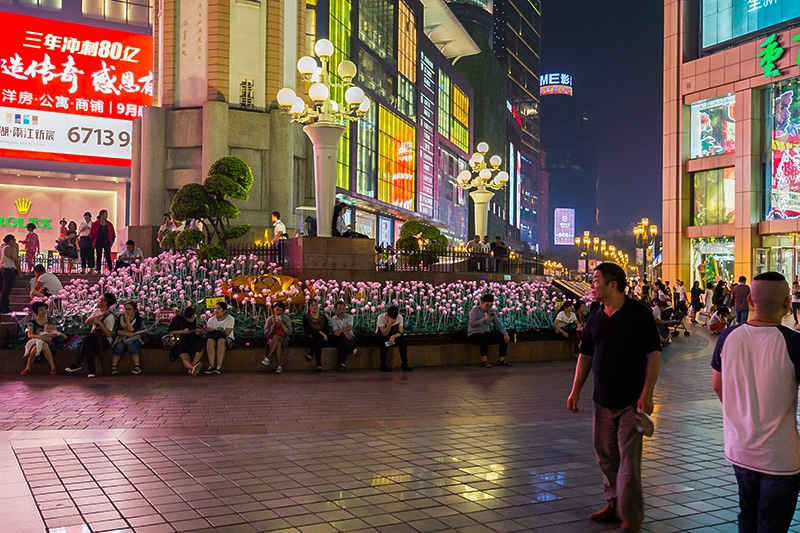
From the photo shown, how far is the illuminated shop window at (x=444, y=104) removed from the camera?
72500mm

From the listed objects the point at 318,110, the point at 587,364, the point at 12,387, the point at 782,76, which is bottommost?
the point at 12,387

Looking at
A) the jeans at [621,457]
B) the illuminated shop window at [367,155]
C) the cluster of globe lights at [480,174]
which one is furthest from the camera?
the illuminated shop window at [367,155]

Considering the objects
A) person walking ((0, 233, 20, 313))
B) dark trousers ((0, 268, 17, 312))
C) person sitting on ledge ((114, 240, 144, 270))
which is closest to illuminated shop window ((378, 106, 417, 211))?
person sitting on ledge ((114, 240, 144, 270))

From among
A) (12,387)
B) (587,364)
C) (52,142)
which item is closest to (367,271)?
(12,387)

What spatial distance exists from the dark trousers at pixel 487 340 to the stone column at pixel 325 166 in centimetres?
649

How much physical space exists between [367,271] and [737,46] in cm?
3556

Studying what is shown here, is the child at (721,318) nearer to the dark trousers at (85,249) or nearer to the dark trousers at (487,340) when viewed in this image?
the dark trousers at (487,340)

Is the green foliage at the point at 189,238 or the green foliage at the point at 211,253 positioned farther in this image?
the green foliage at the point at 189,238

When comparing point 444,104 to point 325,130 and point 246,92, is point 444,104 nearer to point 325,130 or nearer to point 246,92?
point 246,92

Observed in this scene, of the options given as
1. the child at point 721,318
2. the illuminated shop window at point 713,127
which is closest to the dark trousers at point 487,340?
the child at point 721,318

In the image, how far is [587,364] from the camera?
20.0 feet

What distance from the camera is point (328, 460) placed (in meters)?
7.74

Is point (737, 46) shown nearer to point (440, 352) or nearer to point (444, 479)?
point (440, 352)

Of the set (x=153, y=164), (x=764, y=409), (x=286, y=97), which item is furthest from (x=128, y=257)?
(x=764, y=409)
